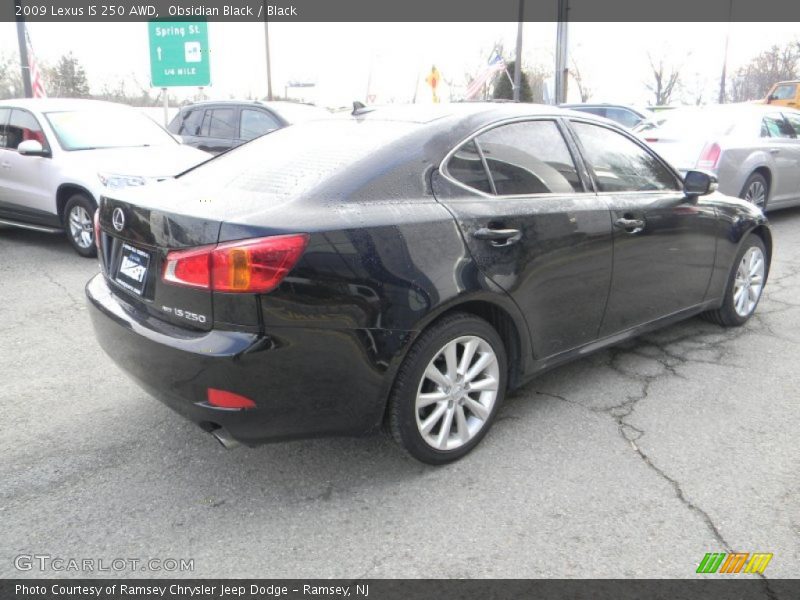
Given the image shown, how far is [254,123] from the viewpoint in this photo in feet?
35.9

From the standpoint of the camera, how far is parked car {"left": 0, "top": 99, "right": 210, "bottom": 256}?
7219 millimetres

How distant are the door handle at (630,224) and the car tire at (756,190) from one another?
5.52 meters

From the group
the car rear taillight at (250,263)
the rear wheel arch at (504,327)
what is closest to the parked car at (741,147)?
the rear wheel arch at (504,327)

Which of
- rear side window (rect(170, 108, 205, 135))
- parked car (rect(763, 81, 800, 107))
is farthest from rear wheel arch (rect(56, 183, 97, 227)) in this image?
parked car (rect(763, 81, 800, 107))

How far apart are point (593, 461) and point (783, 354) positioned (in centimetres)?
217

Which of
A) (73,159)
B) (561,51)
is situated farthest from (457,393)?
(561,51)

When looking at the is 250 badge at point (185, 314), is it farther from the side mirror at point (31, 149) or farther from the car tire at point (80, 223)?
the side mirror at point (31, 149)

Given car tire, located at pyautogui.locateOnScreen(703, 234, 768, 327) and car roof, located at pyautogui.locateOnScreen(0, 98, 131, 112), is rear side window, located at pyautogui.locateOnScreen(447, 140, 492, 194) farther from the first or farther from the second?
car roof, located at pyautogui.locateOnScreen(0, 98, 131, 112)

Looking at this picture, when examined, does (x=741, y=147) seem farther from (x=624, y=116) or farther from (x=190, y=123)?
(x=190, y=123)

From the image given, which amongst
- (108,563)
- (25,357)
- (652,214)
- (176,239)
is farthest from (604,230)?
(25,357)

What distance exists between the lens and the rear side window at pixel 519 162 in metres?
3.21

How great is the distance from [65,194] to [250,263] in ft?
19.7

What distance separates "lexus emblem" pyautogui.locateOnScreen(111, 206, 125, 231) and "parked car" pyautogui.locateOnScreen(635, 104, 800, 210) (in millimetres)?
6843

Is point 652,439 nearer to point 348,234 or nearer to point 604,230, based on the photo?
point 604,230
